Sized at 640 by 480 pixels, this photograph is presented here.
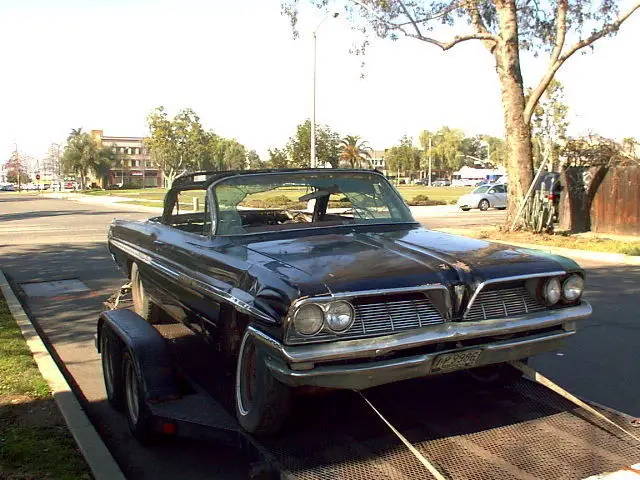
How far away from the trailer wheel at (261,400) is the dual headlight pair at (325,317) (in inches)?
15.1

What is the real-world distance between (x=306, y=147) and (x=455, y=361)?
45.8 metres

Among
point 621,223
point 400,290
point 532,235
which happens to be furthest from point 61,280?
point 621,223

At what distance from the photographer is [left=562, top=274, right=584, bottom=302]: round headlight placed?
3.54 meters

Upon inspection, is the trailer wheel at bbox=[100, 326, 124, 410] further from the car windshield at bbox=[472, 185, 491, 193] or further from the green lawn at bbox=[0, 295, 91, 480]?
the car windshield at bbox=[472, 185, 491, 193]

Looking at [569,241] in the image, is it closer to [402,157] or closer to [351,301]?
[351,301]

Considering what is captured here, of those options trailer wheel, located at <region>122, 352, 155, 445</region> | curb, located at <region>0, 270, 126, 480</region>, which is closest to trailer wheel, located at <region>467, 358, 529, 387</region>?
trailer wheel, located at <region>122, 352, 155, 445</region>

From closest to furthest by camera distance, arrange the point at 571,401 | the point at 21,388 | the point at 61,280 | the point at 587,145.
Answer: the point at 571,401
the point at 21,388
the point at 61,280
the point at 587,145

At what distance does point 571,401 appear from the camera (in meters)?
3.61

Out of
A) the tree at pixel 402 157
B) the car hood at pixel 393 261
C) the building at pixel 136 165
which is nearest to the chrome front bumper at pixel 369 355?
the car hood at pixel 393 261

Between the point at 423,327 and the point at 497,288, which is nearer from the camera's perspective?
the point at 423,327

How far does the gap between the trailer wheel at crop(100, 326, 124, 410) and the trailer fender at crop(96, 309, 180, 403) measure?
0.59 feet

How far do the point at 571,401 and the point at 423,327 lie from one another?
Result: 119 centimetres

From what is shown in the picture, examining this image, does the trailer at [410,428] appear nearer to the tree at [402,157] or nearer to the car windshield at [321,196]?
the car windshield at [321,196]

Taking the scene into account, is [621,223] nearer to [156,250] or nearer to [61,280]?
[61,280]
